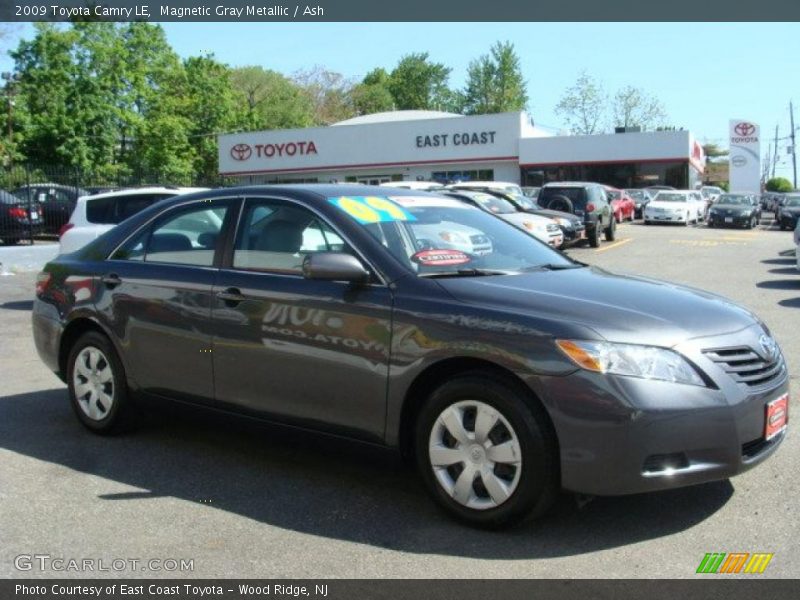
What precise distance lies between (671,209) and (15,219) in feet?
80.1

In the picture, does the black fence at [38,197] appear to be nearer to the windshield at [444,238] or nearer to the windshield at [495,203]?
the windshield at [495,203]

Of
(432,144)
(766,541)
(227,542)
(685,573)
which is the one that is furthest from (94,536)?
(432,144)

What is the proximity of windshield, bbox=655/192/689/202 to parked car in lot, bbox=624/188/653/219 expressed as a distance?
2.74m

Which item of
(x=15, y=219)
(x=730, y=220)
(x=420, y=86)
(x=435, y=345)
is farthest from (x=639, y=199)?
(x=420, y=86)

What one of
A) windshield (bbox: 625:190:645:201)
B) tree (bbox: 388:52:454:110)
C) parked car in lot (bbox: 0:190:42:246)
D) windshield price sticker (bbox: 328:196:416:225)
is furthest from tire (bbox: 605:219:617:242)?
tree (bbox: 388:52:454:110)

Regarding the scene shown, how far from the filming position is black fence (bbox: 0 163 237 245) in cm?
2167

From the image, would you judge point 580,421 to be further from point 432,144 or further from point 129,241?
point 432,144

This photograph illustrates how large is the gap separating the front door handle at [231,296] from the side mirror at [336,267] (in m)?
0.62

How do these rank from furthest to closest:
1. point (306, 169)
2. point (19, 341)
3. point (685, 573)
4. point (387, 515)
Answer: point (306, 169)
point (19, 341)
point (387, 515)
point (685, 573)

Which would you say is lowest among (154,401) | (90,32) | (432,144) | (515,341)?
(154,401)

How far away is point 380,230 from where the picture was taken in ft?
15.4

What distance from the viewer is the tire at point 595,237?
73.2 feet

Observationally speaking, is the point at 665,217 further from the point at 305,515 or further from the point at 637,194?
the point at 305,515

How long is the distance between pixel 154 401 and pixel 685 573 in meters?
3.31
